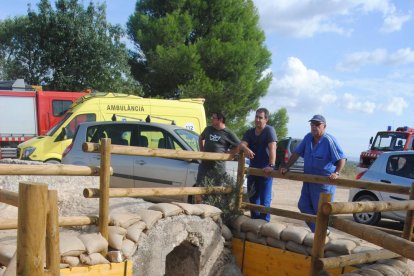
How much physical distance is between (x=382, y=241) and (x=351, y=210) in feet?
1.03

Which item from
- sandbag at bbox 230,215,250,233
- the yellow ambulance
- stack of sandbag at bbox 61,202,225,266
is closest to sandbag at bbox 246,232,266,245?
sandbag at bbox 230,215,250,233

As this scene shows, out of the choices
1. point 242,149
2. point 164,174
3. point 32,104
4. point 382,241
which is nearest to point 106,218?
point 242,149

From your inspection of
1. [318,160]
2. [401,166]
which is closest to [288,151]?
[401,166]

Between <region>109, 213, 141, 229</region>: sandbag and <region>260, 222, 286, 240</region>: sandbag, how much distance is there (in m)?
1.52

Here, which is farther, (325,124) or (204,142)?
(204,142)

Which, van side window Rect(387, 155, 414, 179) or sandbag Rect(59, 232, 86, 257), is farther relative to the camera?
van side window Rect(387, 155, 414, 179)

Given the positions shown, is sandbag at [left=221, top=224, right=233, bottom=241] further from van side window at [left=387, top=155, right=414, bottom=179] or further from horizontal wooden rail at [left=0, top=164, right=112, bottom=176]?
van side window at [left=387, top=155, right=414, bottom=179]

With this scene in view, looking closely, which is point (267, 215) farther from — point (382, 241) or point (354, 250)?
point (382, 241)

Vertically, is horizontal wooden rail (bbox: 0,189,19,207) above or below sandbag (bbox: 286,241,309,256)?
above

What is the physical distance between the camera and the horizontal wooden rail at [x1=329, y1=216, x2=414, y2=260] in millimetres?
2987

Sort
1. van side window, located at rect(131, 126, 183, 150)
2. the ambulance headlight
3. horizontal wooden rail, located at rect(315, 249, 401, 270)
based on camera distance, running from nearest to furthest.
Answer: horizontal wooden rail, located at rect(315, 249, 401, 270) < van side window, located at rect(131, 126, 183, 150) < the ambulance headlight

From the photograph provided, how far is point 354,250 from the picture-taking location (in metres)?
4.80

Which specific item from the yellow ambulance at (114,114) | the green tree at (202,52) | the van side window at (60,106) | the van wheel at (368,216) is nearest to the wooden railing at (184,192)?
the van wheel at (368,216)

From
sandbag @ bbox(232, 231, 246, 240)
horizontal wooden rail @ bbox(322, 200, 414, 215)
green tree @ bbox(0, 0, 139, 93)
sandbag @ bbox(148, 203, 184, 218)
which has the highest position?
green tree @ bbox(0, 0, 139, 93)
